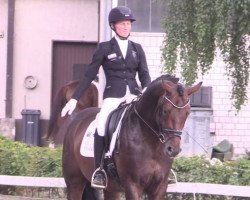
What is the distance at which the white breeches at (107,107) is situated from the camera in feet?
25.8

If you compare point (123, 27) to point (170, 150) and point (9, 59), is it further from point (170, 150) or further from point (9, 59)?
point (9, 59)

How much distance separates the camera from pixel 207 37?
11633mm

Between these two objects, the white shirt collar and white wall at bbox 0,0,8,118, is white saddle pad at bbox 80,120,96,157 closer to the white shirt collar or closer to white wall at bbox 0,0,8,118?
the white shirt collar

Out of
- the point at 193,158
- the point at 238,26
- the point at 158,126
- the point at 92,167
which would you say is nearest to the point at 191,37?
the point at 238,26

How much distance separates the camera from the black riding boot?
7785mm

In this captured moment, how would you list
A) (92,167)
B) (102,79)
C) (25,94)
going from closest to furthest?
(92,167), (102,79), (25,94)

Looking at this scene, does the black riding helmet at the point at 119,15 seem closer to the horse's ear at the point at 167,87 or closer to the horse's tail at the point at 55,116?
the horse's ear at the point at 167,87

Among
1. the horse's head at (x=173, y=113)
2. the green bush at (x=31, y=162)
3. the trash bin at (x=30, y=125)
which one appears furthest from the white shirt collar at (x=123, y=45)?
the trash bin at (x=30, y=125)

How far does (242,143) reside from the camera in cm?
1664

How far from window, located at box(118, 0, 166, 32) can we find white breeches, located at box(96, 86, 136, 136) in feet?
28.1

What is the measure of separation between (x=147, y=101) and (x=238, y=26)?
4432 millimetres

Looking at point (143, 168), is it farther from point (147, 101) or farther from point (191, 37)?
point (191, 37)

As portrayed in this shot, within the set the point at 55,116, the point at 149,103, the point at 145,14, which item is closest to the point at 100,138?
the point at 149,103

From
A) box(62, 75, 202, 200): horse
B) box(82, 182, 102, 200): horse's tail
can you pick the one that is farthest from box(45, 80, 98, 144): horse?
box(62, 75, 202, 200): horse
